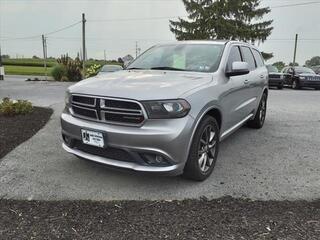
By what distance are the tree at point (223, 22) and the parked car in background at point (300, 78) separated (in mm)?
13083

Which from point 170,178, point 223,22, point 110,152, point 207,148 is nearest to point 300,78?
point 223,22

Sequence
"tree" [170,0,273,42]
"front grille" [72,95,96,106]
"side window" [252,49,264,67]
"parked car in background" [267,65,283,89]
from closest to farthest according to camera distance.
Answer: "front grille" [72,95,96,106] < "side window" [252,49,264,67] < "parked car in background" [267,65,283,89] < "tree" [170,0,273,42]

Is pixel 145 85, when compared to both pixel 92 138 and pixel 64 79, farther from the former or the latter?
pixel 64 79

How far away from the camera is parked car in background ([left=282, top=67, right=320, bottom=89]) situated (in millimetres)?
A: 22906

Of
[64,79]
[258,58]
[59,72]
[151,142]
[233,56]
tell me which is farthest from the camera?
[59,72]

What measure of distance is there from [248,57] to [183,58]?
1.77m

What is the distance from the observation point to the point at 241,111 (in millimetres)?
6086

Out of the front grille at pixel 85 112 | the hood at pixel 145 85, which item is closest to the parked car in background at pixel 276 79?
the hood at pixel 145 85

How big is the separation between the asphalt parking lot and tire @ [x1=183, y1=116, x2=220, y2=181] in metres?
0.13

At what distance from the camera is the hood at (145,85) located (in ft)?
13.4

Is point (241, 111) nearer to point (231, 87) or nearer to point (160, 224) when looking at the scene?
point (231, 87)

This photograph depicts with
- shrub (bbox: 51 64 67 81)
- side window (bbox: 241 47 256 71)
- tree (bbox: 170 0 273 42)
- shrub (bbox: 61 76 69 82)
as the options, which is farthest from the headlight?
tree (bbox: 170 0 273 42)

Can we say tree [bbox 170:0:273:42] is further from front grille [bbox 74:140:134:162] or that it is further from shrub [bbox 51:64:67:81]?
front grille [bbox 74:140:134:162]

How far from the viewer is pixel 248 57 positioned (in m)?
6.84
